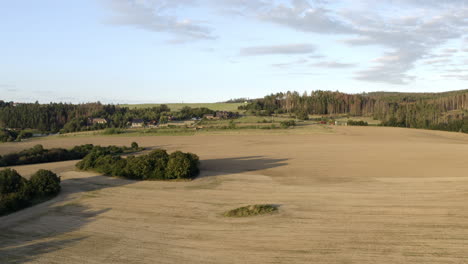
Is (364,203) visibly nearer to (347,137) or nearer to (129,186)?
(129,186)

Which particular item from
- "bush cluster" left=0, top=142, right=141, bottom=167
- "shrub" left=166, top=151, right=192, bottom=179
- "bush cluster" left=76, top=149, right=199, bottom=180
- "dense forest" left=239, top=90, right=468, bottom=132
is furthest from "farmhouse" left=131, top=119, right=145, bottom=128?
"shrub" left=166, top=151, right=192, bottom=179

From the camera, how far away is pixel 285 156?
41969mm

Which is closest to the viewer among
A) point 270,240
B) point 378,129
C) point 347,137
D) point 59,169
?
point 270,240

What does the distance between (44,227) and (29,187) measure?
6705mm

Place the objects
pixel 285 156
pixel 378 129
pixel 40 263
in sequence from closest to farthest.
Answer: pixel 40 263 → pixel 285 156 → pixel 378 129

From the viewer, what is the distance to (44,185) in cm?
2284

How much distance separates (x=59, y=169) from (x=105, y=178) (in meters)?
8.22

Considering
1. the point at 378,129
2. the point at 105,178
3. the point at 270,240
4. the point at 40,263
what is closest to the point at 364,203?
the point at 270,240

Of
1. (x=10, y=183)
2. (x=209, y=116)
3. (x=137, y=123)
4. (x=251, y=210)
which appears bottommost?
(x=251, y=210)

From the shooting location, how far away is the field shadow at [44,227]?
1410 cm

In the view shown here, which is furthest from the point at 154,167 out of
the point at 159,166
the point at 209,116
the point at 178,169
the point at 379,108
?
the point at 379,108

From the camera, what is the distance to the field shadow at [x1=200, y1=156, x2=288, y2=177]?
3256 cm

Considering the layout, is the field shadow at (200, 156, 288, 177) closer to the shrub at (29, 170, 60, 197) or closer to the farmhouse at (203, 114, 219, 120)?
the shrub at (29, 170, 60, 197)

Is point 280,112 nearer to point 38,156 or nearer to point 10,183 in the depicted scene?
point 38,156
